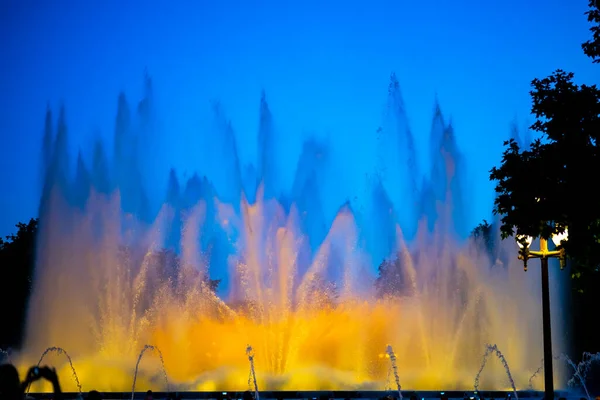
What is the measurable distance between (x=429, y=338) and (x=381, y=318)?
2.46m

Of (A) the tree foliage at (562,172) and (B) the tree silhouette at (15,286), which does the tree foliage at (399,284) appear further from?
(B) the tree silhouette at (15,286)

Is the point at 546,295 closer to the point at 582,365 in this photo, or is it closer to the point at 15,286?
the point at 582,365

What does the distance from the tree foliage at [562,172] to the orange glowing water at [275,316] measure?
13249mm

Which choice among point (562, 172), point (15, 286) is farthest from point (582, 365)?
point (15, 286)

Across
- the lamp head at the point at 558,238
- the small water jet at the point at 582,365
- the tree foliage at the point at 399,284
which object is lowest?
the small water jet at the point at 582,365

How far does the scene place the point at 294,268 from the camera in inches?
1246

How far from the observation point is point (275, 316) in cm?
2959

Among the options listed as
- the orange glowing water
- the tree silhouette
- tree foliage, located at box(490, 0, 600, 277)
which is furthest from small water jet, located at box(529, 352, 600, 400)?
the tree silhouette

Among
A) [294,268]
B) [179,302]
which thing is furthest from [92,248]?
[294,268]

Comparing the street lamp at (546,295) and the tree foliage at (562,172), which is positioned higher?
the tree foliage at (562,172)

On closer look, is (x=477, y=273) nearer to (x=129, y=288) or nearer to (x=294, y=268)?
(x=294, y=268)

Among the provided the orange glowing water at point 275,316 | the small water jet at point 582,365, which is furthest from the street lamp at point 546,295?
the small water jet at point 582,365

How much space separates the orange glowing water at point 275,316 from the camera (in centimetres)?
2811

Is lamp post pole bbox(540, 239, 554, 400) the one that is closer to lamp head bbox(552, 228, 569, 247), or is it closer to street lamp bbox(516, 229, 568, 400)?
street lamp bbox(516, 229, 568, 400)
